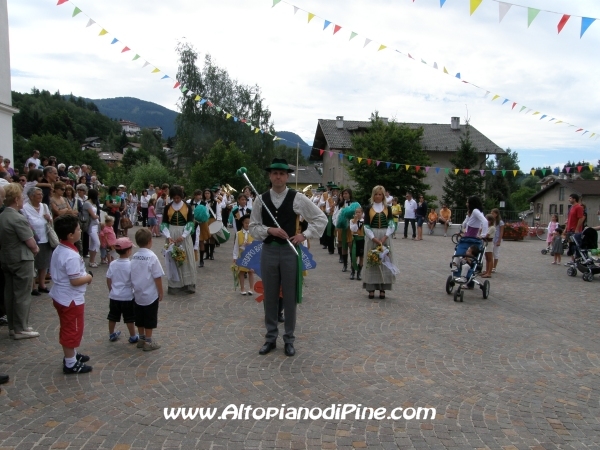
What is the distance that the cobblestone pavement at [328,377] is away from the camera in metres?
4.02

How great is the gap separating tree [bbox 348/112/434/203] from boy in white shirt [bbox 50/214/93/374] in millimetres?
28634

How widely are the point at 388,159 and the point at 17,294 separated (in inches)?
1149

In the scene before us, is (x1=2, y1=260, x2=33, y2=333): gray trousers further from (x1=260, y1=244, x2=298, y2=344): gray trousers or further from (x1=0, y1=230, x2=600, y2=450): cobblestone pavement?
(x1=260, y1=244, x2=298, y2=344): gray trousers

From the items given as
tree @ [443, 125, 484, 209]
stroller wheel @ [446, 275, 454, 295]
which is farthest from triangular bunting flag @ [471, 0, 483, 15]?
tree @ [443, 125, 484, 209]

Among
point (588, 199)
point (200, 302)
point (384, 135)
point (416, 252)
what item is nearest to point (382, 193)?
point (200, 302)

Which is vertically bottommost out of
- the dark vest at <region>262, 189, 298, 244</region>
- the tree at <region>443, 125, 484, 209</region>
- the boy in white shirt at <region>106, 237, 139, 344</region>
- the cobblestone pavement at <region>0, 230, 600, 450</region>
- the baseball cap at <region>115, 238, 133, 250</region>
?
the cobblestone pavement at <region>0, 230, 600, 450</region>

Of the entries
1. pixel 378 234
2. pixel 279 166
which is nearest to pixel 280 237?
pixel 279 166

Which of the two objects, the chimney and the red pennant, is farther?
the chimney

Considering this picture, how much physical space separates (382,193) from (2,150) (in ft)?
50.9

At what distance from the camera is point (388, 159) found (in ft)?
110

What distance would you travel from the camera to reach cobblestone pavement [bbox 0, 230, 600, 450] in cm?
402

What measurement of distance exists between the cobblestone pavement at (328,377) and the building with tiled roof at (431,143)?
39.1 meters

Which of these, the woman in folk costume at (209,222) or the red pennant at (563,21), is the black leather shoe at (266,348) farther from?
the woman in folk costume at (209,222)

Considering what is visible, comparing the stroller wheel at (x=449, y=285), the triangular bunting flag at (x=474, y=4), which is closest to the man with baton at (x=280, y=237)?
the triangular bunting flag at (x=474, y=4)
